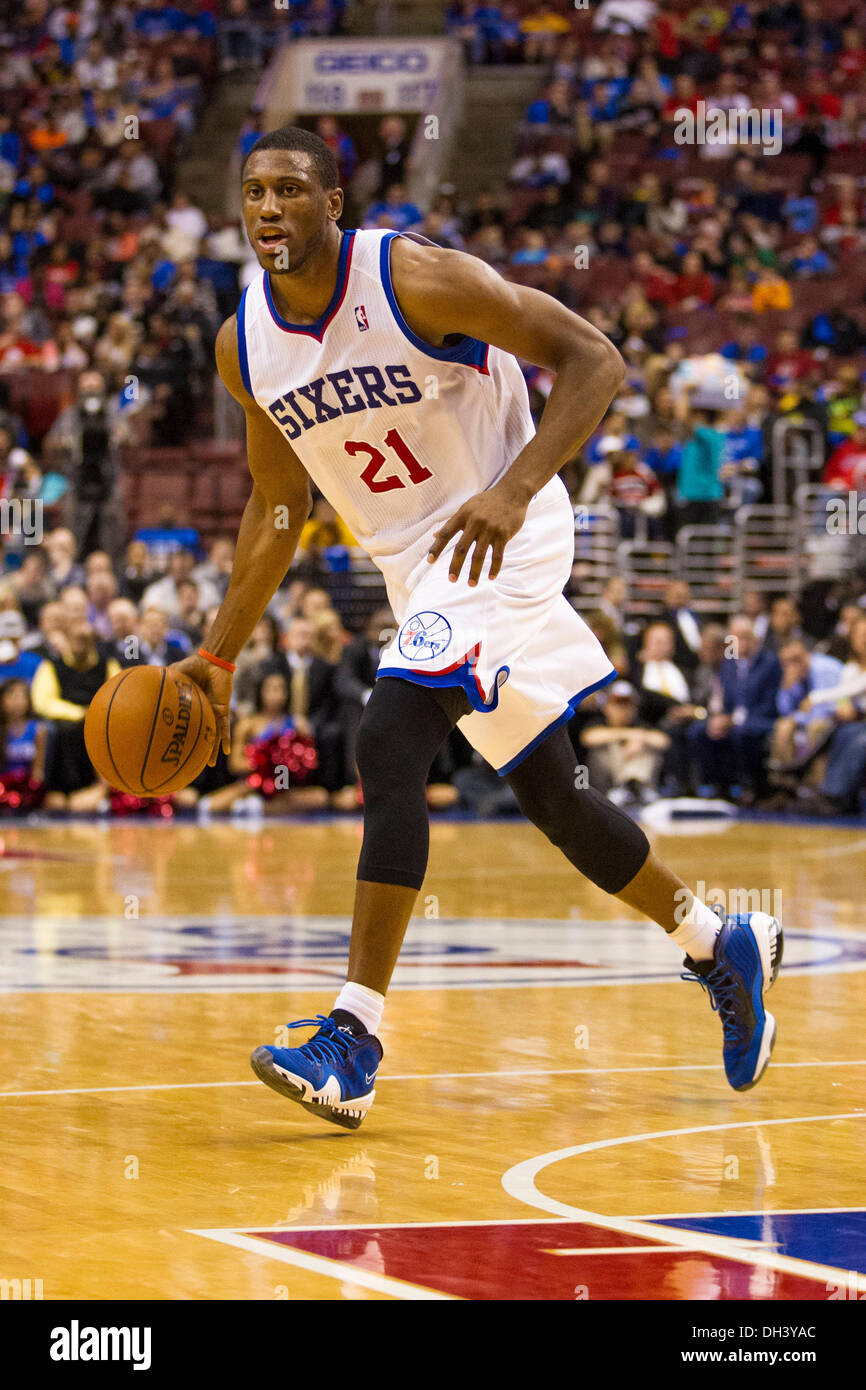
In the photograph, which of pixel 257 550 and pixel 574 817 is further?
pixel 257 550

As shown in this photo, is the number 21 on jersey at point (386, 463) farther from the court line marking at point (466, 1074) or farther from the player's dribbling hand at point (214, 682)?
the court line marking at point (466, 1074)

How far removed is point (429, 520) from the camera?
426cm

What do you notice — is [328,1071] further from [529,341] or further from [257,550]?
[529,341]

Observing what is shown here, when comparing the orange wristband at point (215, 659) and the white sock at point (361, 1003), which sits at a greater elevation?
the orange wristband at point (215, 659)

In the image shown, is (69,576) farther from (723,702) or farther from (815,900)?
(815,900)

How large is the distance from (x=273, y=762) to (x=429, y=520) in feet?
30.2

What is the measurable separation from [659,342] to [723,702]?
4594 mm

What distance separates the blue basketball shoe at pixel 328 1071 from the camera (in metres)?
3.71

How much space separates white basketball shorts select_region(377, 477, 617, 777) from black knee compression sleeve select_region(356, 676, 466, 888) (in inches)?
2.7

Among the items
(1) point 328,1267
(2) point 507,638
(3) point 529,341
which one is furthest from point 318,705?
(1) point 328,1267

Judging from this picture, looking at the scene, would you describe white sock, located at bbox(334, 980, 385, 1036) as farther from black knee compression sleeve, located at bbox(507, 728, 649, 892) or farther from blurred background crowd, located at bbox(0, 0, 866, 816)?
blurred background crowd, located at bbox(0, 0, 866, 816)

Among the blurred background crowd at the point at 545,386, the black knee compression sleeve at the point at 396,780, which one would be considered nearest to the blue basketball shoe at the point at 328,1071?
the black knee compression sleeve at the point at 396,780

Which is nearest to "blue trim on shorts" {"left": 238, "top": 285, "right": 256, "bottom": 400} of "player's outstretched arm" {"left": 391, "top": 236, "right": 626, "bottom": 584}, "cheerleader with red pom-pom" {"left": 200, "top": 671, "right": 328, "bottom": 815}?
"player's outstretched arm" {"left": 391, "top": 236, "right": 626, "bottom": 584}
